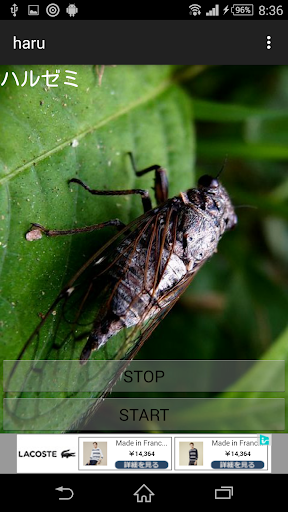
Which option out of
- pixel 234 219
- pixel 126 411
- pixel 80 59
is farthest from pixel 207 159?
pixel 126 411

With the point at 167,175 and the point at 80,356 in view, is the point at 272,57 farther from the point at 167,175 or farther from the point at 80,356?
the point at 80,356

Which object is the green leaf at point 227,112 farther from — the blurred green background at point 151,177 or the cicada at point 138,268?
the cicada at point 138,268

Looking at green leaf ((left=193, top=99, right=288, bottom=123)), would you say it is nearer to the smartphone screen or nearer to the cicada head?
the smartphone screen
